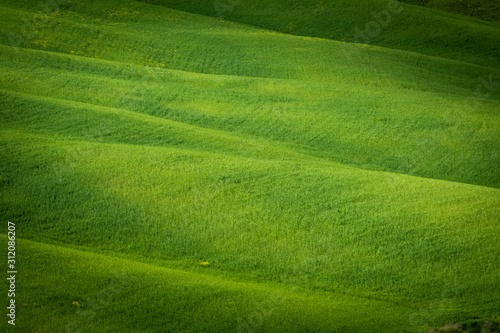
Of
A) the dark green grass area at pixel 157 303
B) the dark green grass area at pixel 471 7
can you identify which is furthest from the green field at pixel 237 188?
the dark green grass area at pixel 471 7

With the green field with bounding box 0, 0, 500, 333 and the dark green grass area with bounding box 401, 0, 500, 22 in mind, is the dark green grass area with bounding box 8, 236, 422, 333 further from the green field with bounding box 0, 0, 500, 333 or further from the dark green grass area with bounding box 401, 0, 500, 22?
the dark green grass area with bounding box 401, 0, 500, 22

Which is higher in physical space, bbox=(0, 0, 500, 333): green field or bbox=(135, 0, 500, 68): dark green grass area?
bbox=(135, 0, 500, 68): dark green grass area

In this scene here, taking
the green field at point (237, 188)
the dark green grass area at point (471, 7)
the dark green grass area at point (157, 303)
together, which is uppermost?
the dark green grass area at point (471, 7)

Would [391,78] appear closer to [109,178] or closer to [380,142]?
[380,142]

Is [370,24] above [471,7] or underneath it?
underneath

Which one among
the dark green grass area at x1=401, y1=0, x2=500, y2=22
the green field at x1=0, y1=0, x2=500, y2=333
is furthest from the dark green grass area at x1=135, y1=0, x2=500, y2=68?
the green field at x1=0, y1=0, x2=500, y2=333

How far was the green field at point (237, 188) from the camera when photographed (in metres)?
16.0

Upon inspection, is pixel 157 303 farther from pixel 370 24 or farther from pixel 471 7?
pixel 471 7

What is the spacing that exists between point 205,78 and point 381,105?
1237 cm

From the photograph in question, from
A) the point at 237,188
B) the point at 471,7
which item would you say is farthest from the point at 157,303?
the point at 471,7

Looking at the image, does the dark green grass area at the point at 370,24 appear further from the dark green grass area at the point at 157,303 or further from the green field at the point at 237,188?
the dark green grass area at the point at 157,303

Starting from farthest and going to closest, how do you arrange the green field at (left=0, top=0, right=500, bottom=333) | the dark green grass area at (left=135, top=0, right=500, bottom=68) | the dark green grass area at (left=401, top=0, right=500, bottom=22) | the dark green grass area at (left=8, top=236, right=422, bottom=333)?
1. the dark green grass area at (left=401, top=0, right=500, bottom=22)
2. the dark green grass area at (left=135, top=0, right=500, bottom=68)
3. the green field at (left=0, top=0, right=500, bottom=333)
4. the dark green grass area at (left=8, top=236, right=422, bottom=333)

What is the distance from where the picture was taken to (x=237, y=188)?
72.8 feet

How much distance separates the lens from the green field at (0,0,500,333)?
628 inches
